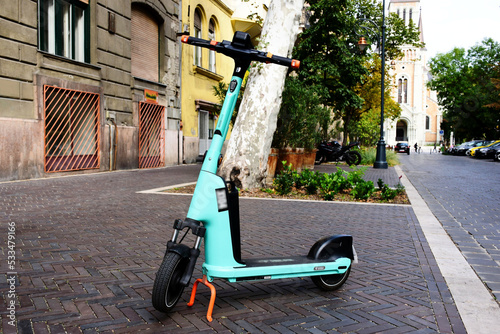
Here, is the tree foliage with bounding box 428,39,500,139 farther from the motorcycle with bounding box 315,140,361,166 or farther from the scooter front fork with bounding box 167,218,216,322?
the scooter front fork with bounding box 167,218,216,322

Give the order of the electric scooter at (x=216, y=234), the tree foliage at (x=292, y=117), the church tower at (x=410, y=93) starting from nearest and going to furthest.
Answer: the electric scooter at (x=216, y=234) < the tree foliage at (x=292, y=117) < the church tower at (x=410, y=93)

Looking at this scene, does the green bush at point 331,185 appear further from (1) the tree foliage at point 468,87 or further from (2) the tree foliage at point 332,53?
(1) the tree foliage at point 468,87

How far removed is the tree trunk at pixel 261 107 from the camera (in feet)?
32.7

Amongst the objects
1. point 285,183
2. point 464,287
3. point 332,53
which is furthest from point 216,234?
point 332,53

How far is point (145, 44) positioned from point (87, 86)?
14.9 feet

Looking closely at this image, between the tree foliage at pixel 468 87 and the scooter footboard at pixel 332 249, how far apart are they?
47088 mm

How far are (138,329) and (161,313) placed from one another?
27 cm

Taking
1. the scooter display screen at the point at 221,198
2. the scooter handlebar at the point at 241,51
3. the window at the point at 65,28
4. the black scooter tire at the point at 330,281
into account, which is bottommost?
the black scooter tire at the point at 330,281

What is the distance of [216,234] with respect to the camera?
9.73 ft

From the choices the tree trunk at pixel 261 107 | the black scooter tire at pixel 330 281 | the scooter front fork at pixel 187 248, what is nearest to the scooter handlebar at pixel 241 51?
the scooter front fork at pixel 187 248

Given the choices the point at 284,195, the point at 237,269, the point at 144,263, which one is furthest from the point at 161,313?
the point at 284,195

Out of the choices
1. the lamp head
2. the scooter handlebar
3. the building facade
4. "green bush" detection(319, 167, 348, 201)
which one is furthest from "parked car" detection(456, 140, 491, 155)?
the scooter handlebar

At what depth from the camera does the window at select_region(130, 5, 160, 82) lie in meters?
16.8

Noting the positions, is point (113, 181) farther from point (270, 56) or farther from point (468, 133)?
point (468, 133)
